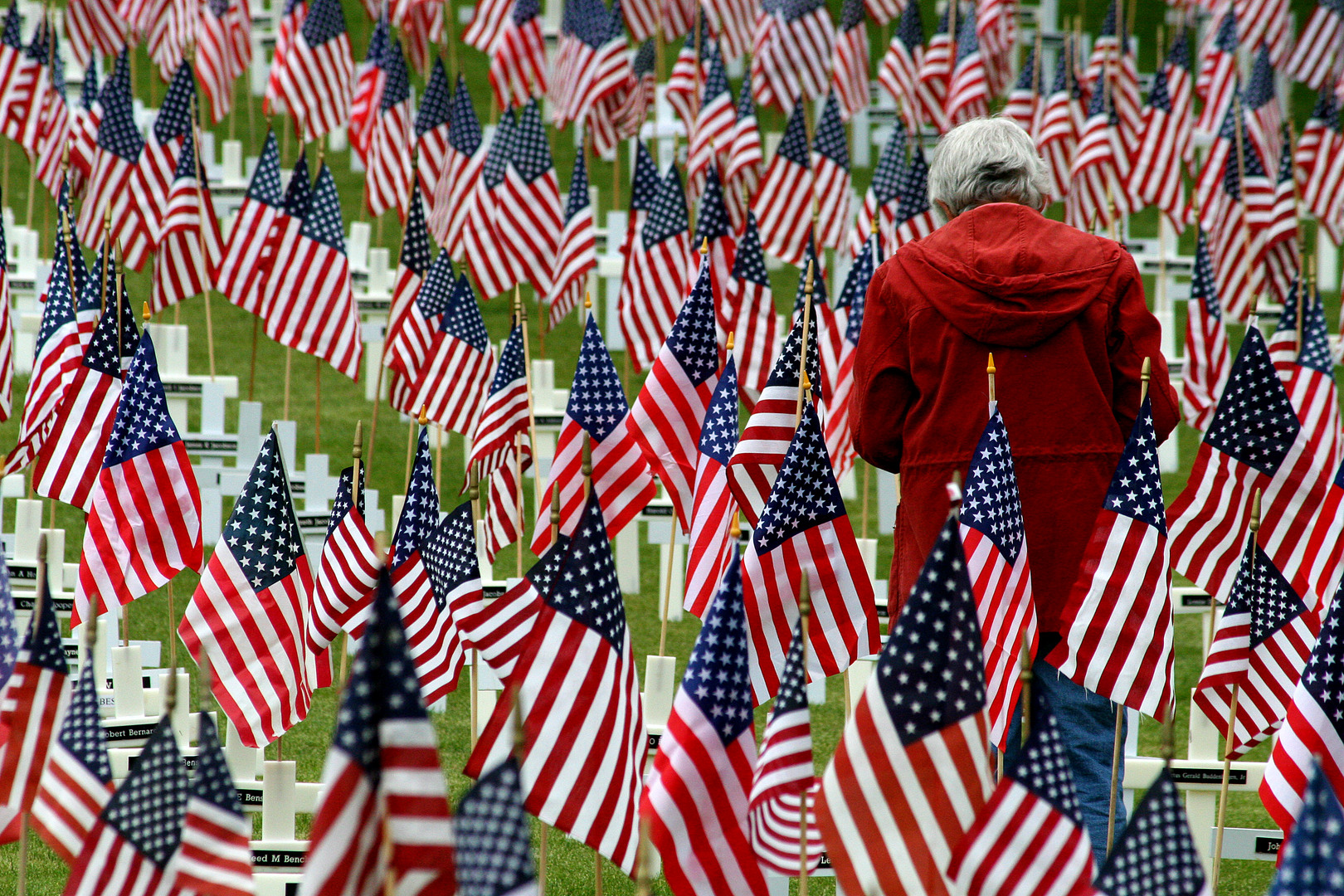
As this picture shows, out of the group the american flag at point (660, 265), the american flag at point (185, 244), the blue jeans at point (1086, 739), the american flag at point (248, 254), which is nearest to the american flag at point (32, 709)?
the blue jeans at point (1086, 739)

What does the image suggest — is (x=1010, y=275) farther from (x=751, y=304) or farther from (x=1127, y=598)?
(x=751, y=304)

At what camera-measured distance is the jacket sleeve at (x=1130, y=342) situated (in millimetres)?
4941

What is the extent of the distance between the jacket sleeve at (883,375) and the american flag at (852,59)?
11.1 m

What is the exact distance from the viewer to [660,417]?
23.6ft

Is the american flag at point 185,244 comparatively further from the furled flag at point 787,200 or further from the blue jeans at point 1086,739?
the blue jeans at point 1086,739

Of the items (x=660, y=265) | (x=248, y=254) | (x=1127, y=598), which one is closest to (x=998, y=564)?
(x=1127, y=598)

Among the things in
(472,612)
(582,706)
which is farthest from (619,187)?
(582,706)

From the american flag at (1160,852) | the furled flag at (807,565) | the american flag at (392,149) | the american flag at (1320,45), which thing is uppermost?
the american flag at (1320,45)

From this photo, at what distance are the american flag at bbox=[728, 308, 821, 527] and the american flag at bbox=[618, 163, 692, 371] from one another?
12.5 ft

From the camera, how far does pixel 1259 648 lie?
5.94m

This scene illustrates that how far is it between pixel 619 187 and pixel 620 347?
4.22 meters

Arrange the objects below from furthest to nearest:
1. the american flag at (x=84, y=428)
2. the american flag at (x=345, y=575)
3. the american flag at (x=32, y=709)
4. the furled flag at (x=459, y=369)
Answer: the furled flag at (x=459, y=369)
the american flag at (x=84, y=428)
the american flag at (x=345, y=575)
the american flag at (x=32, y=709)

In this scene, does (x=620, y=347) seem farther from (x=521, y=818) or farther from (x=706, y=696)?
(x=521, y=818)

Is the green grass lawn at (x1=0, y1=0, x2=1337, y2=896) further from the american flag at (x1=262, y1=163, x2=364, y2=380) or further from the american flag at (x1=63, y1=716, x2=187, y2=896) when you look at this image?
the american flag at (x1=262, y1=163, x2=364, y2=380)
